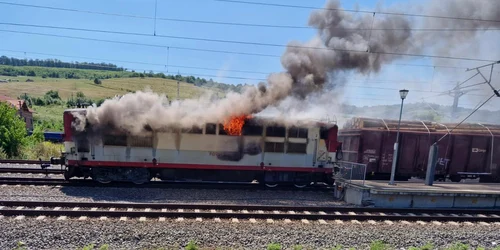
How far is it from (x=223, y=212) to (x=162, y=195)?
3519 mm

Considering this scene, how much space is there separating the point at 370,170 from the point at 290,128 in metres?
5.54

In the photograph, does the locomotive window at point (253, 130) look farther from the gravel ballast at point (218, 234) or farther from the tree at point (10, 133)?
the tree at point (10, 133)

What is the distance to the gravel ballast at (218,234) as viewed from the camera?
26.9 ft

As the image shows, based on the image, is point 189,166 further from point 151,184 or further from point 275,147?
point 275,147

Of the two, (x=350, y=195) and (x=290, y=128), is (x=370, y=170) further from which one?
(x=290, y=128)

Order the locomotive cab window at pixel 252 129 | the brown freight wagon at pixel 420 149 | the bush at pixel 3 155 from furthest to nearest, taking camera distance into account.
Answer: the bush at pixel 3 155
the brown freight wagon at pixel 420 149
the locomotive cab window at pixel 252 129

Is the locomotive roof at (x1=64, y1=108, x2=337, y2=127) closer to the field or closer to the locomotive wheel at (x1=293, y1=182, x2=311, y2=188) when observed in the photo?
the locomotive wheel at (x1=293, y1=182, x2=311, y2=188)

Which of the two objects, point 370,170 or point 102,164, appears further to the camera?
point 370,170

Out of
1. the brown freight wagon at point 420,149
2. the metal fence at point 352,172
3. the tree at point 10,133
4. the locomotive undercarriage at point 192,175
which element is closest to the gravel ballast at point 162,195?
the locomotive undercarriage at point 192,175

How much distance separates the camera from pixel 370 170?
1723 cm

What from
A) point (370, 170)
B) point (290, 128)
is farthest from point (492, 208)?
point (290, 128)

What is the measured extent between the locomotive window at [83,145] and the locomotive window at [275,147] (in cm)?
742

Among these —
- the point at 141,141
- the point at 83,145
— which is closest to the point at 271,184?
the point at 141,141

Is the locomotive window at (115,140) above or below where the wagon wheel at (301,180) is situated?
above
